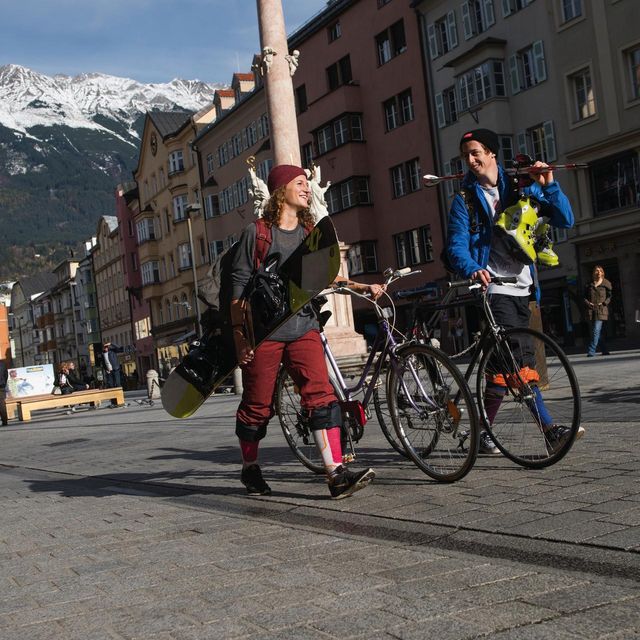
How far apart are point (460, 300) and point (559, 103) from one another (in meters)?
29.5

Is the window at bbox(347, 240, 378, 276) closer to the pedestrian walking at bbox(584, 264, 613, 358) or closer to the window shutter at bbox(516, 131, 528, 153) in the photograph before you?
the window shutter at bbox(516, 131, 528, 153)

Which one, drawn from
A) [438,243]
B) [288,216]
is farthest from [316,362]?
[438,243]

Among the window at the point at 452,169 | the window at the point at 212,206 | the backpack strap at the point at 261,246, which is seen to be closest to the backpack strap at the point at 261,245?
the backpack strap at the point at 261,246

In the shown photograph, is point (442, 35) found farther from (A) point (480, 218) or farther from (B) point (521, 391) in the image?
(B) point (521, 391)

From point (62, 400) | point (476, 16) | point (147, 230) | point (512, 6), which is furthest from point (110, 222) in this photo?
point (62, 400)

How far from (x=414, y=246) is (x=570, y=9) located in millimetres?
12958

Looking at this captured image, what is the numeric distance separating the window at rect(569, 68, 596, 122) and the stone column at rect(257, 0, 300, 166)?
14285mm

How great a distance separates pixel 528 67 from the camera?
116ft

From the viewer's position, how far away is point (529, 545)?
3816mm

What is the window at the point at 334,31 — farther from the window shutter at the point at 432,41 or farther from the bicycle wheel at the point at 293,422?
the bicycle wheel at the point at 293,422

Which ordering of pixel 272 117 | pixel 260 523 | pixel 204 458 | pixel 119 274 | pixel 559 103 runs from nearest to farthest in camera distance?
pixel 260 523 → pixel 204 458 → pixel 272 117 → pixel 559 103 → pixel 119 274

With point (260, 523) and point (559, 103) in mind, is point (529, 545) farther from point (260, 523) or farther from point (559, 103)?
point (559, 103)

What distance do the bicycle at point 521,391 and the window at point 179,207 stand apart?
2485 inches

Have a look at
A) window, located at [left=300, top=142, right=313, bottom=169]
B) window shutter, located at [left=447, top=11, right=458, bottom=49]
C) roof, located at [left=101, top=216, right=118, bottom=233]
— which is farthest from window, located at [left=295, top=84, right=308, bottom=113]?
roof, located at [left=101, top=216, right=118, bottom=233]
